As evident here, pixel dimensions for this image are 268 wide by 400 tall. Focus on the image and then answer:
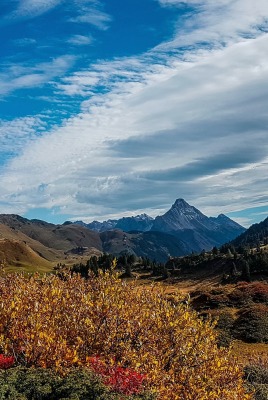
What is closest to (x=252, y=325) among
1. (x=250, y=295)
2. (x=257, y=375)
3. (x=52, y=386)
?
(x=250, y=295)

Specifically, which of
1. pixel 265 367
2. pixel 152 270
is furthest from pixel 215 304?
pixel 152 270

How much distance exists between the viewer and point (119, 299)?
21906 mm

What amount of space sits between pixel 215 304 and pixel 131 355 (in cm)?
6438

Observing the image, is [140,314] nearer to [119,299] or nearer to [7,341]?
[119,299]

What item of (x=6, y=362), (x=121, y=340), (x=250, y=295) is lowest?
(x=250, y=295)

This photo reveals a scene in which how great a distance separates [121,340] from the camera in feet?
65.6

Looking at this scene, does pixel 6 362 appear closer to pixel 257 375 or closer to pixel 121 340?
pixel 121 340

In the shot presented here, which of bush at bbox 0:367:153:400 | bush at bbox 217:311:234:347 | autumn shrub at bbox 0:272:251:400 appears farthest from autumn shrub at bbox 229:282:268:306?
bush at bbox 0:367:153:400

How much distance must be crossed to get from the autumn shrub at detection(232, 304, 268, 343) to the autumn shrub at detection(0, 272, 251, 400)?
42250 mm

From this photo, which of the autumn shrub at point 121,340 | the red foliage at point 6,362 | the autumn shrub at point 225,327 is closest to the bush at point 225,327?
the autumn shrub at point 225,327

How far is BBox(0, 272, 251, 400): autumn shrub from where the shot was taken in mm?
18703

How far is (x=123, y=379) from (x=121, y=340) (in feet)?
7.00

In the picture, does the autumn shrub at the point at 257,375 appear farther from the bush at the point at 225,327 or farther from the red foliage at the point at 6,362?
the bush at the point at 225,327

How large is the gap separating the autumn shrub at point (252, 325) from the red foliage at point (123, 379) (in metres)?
46.8
